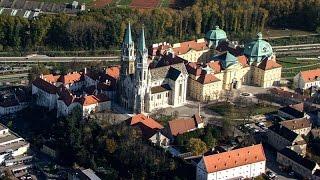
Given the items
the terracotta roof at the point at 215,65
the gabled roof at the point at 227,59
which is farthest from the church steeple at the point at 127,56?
the gabled roof at the point at 227,59

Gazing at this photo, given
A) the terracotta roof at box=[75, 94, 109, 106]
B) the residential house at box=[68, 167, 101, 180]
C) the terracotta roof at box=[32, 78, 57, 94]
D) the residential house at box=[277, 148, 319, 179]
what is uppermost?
the terracotta roof at box=[32, 78, 57, 94]

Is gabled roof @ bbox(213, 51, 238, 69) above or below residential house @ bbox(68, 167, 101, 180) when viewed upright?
above

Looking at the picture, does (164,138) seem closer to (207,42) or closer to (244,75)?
(244,75)

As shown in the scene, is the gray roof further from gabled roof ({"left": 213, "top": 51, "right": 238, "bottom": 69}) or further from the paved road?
the paved road

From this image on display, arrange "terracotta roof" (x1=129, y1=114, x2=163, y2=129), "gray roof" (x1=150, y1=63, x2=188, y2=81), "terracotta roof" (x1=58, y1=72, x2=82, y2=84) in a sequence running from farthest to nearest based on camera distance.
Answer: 1. "terracotta roof" (x1=58, y1=72, x2=82, y2=84)
2. "gray roof" (x1=150, y1=63, x2=188, y2=81)
3. "terracotta roof" (x1=129, y1=114, x2=163, y2=129)

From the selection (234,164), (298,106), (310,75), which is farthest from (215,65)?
(234,164)

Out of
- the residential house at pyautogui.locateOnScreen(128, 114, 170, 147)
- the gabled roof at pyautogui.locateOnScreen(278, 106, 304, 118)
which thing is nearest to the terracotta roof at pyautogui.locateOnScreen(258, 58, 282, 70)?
the gabled roof at pyautogui.locateOnScreen(278, 106, 304, 118)
